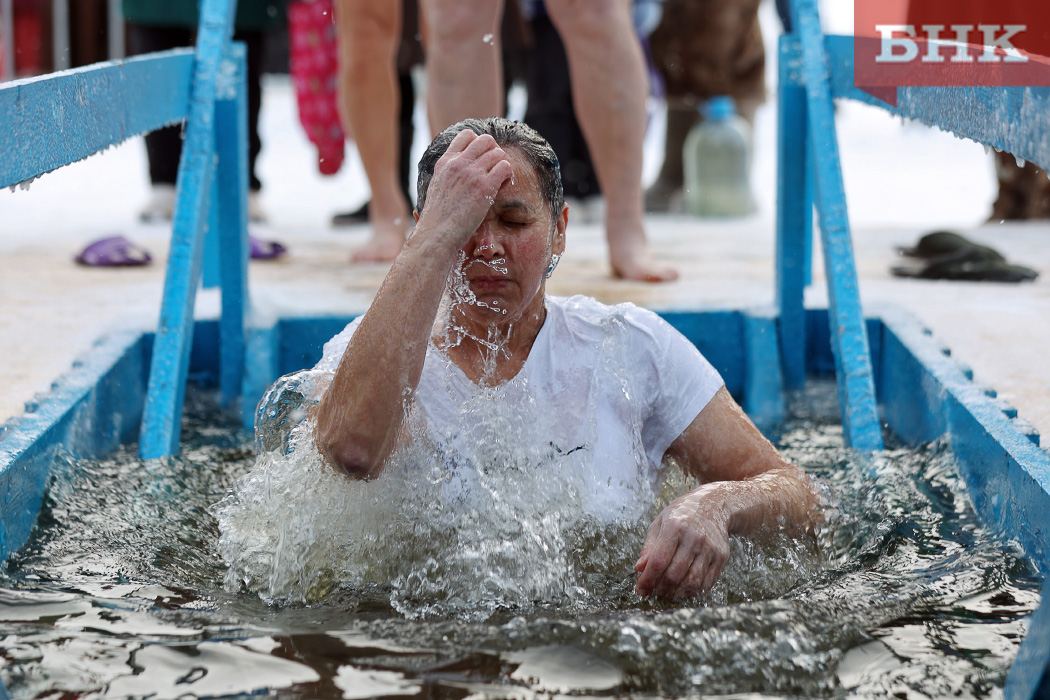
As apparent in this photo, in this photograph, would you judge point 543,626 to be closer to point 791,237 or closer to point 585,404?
point 585,404

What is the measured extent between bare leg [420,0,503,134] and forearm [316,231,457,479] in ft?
6.25

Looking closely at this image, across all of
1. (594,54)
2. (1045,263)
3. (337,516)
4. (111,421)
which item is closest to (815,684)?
(337,516)

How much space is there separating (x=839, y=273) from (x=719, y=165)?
424cm

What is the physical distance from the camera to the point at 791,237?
3506 mm

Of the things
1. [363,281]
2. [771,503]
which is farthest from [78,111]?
[363,281]

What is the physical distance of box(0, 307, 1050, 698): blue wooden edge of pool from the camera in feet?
7.04

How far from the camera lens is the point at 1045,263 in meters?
5.01

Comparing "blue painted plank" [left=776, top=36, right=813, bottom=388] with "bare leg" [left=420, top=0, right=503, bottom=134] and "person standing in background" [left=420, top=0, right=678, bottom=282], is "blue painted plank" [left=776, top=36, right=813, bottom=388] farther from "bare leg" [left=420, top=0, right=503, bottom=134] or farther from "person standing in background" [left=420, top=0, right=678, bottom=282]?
"bare leg" [left=420, top=0, right=503, bottom=134]

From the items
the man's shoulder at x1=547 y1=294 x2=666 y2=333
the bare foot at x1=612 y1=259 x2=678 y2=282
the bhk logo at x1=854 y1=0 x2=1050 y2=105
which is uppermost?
the bhk logo at x1=854 y1=0 x2=1050 y2=105

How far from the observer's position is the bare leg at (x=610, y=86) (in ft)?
12.4

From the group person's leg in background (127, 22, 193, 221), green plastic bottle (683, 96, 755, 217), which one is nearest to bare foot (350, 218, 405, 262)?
person's leg in background (127, 22, 193, 221)

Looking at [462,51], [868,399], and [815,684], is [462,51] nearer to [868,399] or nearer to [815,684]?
[868,399]

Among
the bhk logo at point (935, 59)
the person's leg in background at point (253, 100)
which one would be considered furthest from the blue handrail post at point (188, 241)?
the person's leg in background at point (253, 100)

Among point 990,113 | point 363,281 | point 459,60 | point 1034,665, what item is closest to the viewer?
point 1034,665
